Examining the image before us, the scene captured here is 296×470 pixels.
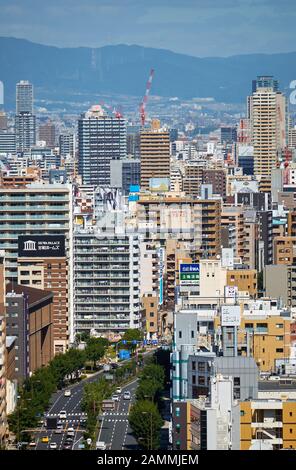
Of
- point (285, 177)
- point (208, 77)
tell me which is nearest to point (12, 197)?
point (285, 177)

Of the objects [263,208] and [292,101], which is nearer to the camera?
[263,208]

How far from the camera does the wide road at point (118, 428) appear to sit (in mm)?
9703

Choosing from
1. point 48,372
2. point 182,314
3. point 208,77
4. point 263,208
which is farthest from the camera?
point 208,77

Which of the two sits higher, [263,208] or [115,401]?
[263,208]

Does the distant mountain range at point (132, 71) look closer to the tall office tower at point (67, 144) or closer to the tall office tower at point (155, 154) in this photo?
the tall office tower at point (67, 144)

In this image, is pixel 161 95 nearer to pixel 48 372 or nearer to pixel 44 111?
pixel 44 111

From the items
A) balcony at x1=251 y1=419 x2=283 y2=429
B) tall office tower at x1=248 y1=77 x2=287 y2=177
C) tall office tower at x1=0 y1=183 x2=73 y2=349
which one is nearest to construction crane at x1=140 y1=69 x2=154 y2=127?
tall office tower at x1=248 y1=77 x2=287 y2=177

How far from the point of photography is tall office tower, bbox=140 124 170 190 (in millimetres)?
38969

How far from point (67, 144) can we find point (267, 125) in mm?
9368

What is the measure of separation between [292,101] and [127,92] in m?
14.1

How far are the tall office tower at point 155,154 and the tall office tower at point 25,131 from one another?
12.1m

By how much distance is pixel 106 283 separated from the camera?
17.7 m

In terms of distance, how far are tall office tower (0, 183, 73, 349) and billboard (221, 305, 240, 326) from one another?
642 centimetres

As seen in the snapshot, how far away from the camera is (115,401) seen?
1220 cm
